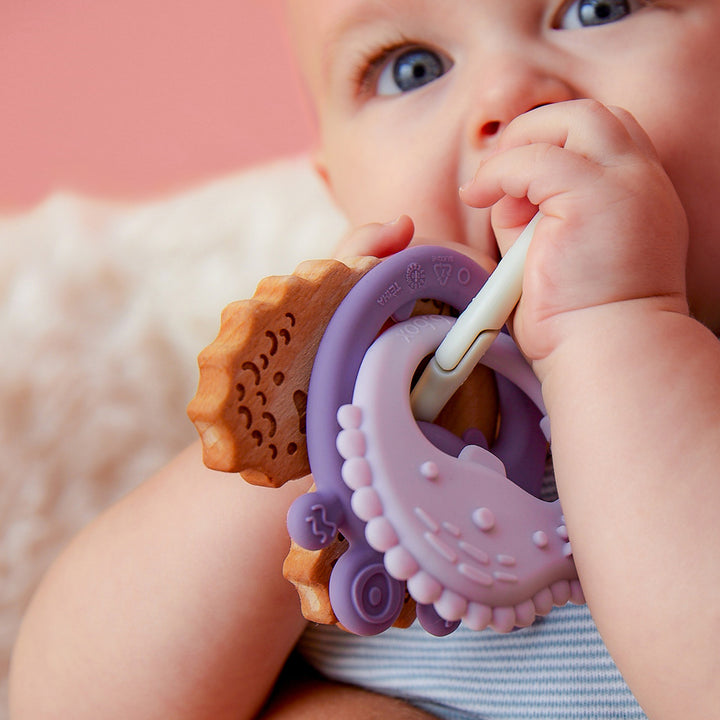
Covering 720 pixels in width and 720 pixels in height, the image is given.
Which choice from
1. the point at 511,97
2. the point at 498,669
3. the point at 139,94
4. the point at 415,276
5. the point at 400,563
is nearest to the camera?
the point at 400,563

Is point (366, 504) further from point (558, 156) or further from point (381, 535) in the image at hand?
point (558, 156)

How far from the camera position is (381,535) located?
513 millimetres

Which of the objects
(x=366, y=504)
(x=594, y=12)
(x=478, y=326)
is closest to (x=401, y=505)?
(x=366, y=504)

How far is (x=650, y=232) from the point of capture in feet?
1.93

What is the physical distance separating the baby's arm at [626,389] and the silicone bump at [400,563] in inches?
4.3

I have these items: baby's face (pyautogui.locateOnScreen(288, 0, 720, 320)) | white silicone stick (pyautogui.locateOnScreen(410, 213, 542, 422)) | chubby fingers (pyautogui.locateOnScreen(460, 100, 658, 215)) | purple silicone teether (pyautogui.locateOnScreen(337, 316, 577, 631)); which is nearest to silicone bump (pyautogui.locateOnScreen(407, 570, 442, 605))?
purple silicone teether (pyautogui.locateOnScreen(337, 316, 577, 631))

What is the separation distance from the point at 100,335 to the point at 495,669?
60cm

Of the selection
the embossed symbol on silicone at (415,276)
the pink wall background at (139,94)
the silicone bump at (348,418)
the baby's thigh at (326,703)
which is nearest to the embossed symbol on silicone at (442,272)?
the embossed symbol on silicone at (415,276)

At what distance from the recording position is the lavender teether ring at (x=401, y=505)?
0.52 metres

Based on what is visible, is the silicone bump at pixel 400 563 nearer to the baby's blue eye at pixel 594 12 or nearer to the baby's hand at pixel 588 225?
the baby's hand at pixel 588 225

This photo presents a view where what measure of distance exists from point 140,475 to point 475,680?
1.53 feet

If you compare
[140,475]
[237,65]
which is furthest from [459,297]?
[237,65]

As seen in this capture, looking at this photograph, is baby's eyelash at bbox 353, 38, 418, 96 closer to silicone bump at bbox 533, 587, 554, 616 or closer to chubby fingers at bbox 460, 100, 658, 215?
chubby fingers at bbox 460, 100, 658, 215

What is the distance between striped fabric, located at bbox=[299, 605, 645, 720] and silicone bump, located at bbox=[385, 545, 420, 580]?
0.32 meters
